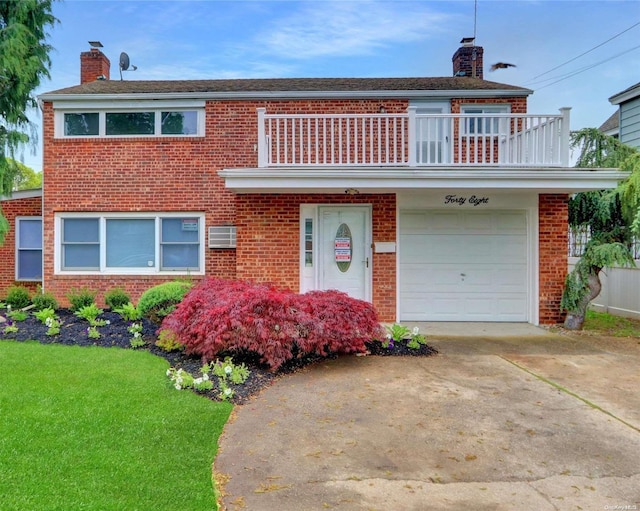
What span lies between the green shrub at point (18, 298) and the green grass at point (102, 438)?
4819 mm

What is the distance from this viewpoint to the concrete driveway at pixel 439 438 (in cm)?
311

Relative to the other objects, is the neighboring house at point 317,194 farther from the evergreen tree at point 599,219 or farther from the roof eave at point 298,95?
the evergreen tree at point 599,219

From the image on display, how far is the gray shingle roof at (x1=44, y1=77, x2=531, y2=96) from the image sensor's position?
10789 millimetres

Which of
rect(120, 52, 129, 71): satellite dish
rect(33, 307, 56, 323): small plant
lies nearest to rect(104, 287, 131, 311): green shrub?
rect(33, 307, 56, 323): small plant

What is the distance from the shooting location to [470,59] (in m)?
13.6

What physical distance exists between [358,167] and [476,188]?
7.65 ft

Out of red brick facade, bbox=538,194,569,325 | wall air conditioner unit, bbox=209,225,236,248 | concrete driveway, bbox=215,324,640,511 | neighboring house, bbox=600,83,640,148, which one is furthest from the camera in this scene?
neighboring house, bbox=600,83,640,148

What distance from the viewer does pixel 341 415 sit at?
4.60 metres

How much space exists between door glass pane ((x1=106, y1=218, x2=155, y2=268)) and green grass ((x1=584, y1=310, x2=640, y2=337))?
978cm

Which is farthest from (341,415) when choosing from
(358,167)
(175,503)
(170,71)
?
(170,71)

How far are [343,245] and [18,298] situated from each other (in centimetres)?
742

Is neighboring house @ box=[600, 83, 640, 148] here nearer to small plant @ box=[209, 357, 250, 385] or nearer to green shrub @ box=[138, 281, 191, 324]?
green shrub @ box=[138, 281, 191, 324]

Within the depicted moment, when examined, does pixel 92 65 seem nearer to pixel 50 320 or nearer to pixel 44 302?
pixel 44 302

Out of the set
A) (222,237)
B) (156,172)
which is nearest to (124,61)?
(156,172)
